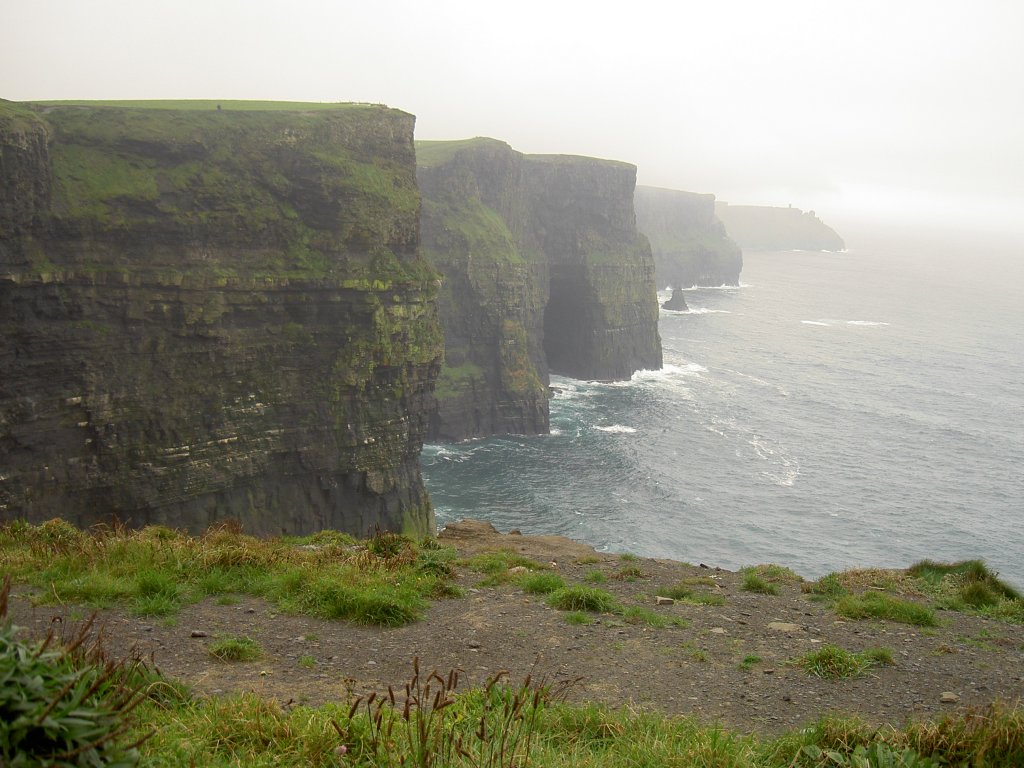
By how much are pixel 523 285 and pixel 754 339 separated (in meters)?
54.2

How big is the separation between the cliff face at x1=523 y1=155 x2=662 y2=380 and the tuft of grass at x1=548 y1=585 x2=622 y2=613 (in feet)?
270

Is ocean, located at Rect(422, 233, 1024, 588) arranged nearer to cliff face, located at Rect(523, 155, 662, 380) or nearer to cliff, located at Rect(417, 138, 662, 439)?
cliff, located at Rect(417, 138, 662, 439)

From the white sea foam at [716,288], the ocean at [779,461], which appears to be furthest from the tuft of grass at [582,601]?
the white sea foam at [716,288]

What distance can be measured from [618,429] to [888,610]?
61292mm

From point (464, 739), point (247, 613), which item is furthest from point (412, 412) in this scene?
point (464, 739)

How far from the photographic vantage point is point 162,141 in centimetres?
4100

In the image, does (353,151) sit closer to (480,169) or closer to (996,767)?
(480,169)

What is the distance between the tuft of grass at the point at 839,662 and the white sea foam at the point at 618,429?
6333cm

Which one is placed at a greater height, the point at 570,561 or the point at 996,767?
the point at 996,767

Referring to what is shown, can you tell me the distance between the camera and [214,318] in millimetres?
39125

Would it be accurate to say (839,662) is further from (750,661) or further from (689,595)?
(689,595)

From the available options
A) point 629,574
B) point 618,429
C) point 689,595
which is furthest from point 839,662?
point 618,429

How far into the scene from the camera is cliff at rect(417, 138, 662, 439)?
77.3 m

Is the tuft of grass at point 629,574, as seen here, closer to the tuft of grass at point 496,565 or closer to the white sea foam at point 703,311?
the tuft of grass at point 496,565
